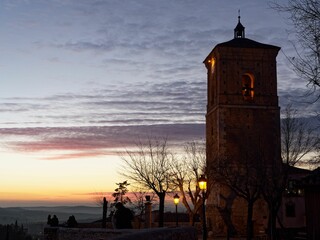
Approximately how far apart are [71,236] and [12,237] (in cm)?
9943

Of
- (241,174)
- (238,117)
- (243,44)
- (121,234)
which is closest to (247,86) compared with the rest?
(238,117)

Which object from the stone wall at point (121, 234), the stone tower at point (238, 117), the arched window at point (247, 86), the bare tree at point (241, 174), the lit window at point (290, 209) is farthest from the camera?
the lit window at point (290, 209)

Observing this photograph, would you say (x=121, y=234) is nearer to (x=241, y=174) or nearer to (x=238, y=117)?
(x=241, y=174)

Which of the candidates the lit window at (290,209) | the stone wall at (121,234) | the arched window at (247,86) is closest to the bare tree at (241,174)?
the arched window at (247,86)

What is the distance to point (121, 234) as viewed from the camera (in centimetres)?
1647

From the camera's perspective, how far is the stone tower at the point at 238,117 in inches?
1613

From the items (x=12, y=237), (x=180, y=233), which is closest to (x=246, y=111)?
(x=180, y=233)

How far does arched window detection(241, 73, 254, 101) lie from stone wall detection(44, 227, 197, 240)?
23.8m

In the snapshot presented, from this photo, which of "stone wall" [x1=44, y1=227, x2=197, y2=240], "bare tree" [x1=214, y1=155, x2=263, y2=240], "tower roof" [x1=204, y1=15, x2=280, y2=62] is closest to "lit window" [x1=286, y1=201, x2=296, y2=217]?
"bare tree" [x1=214, y1=155, x2=263, y2=240]

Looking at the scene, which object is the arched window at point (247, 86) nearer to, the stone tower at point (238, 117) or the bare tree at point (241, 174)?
the stone tower at point (238, 117)

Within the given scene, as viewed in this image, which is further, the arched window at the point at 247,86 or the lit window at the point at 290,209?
the lit window at the point at 290,209

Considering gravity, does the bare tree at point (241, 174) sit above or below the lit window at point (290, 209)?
above

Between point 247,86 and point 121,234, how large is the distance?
30.0 m

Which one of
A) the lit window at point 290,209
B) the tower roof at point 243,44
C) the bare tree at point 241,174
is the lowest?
the lit window at point 290,209
